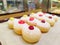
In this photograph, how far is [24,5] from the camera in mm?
1440

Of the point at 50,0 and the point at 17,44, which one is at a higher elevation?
the point at 50,0

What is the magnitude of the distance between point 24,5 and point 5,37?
766 mm

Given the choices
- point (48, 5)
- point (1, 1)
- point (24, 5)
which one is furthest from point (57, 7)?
point (1, 1)

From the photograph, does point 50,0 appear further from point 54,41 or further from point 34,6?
point 54,41

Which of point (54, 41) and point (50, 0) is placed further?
point (50, 0)

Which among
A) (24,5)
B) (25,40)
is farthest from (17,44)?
(24,5)

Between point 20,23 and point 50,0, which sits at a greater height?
point 50,0

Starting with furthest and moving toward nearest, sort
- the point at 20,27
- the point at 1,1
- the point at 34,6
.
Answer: the point at 34,6 → the point at 1,1 → the point at 20,27

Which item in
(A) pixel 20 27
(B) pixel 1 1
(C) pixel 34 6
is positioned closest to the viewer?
(A) pixel 20 27

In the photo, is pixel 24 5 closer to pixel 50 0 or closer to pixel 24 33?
pixel 50 0

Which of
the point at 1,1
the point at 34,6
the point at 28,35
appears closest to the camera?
the point at 28,35

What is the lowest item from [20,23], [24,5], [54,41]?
[54,41]

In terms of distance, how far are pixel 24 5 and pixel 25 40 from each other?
81 cm

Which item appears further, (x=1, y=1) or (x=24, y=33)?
(x=1, y=1)
